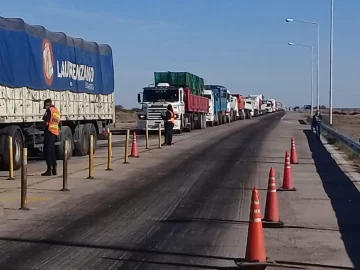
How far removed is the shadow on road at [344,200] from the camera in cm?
1082

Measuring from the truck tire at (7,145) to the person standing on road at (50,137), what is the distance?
1445 mm

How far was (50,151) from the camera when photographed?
18.9 metres

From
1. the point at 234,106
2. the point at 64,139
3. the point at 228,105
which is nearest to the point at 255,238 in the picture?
the point at 64,139

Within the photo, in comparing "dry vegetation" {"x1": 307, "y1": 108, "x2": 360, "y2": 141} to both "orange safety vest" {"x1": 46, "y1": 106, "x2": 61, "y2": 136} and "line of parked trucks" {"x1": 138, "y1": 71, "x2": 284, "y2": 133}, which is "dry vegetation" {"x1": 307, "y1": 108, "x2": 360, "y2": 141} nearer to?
"line of parked trucks" {"x1": 138, "y1": 71, "x2": 284, "y2": 133}

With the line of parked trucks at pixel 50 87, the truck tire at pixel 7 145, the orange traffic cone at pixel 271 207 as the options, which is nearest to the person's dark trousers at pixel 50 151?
the line of parked trucks at pixel 50 87

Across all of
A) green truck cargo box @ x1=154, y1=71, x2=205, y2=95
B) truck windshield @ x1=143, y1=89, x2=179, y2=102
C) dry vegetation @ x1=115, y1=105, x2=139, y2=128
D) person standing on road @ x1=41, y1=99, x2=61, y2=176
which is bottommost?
dry vegetation @ x1=115, y1=105, x2=139, y2=128

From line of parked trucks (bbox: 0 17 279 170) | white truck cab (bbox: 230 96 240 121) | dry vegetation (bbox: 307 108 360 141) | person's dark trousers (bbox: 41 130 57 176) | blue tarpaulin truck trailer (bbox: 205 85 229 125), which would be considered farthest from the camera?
white truck cab (bbox: 230 96 240 121)

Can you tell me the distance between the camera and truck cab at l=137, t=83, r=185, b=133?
151ft

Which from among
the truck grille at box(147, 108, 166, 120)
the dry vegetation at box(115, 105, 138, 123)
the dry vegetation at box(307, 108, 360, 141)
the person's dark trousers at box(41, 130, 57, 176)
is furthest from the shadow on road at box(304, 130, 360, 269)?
the dry vegetation at box(115, 105, 138, 123)

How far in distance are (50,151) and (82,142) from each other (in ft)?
27.4

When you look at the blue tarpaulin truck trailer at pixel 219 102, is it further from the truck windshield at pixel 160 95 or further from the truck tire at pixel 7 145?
the truck tire at pixel 7 145

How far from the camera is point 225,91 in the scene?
7606cm

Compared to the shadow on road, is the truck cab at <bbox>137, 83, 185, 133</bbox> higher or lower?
higher

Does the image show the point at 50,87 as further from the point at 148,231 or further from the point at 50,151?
the point at 148,231
